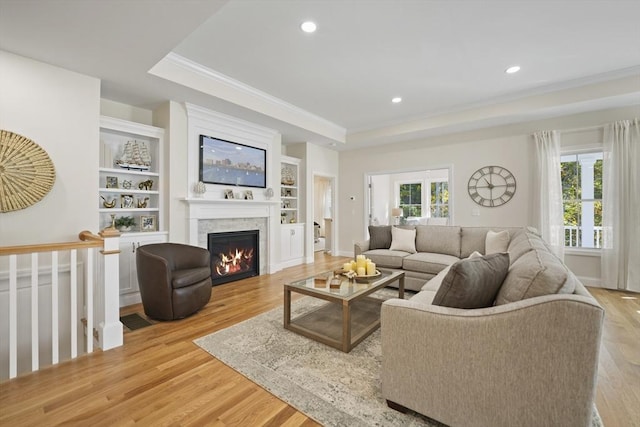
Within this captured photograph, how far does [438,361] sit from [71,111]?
13.1 ft

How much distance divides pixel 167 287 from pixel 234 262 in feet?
5.91

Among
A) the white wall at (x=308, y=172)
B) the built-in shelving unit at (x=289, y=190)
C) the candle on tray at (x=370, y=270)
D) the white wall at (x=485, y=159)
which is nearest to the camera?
the candle on tray at (x=370, y=270)

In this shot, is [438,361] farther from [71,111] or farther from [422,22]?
[71,111]

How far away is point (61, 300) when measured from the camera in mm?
2795

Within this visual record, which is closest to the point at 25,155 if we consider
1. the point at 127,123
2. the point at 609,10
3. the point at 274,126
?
the point at 127,123

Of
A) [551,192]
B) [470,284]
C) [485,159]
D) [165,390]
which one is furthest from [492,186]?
[165,390]

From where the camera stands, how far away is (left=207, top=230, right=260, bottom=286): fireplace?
4.23m

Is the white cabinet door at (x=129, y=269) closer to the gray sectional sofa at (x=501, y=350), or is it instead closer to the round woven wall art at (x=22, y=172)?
the round woven wall art at (x=22, y=172)

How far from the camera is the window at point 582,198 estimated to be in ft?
14.0

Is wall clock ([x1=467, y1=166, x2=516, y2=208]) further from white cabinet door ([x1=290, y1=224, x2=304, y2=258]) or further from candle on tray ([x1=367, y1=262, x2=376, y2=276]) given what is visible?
white cabinet door ([x1=290, y1=224, x2=304, y2=258])

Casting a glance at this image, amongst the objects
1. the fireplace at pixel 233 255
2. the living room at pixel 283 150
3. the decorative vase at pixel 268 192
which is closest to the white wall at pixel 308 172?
the living room at pixel 283 150

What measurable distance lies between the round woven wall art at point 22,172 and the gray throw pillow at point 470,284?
3638 millimetres

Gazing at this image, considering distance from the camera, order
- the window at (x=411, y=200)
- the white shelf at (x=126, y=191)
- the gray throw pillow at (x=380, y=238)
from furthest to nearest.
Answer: the window at (x=411, y=200) < the gray throw pillow at (x=380, y=238) < the white shelf at (x=126, y=191)

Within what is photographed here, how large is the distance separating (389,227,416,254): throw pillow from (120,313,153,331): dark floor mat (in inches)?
135
